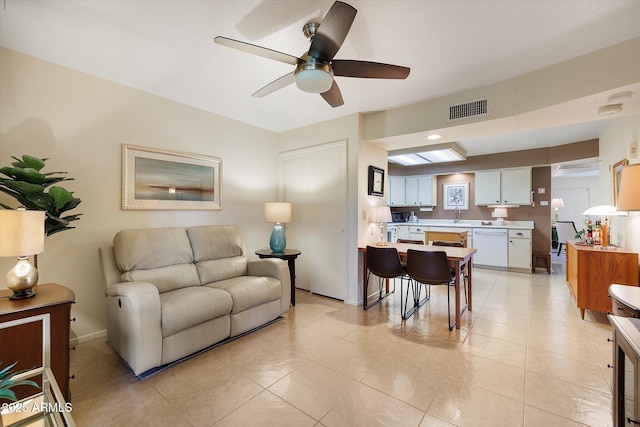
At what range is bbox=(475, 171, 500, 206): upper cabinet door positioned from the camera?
5.81m

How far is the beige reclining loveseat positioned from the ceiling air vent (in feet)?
8.26

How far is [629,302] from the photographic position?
1448mm

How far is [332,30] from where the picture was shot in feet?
4.94

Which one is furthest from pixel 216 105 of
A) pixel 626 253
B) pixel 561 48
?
pixel 626 253

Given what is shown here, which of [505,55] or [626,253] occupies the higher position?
[505,55]

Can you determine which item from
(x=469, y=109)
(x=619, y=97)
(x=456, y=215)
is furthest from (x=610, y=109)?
(x=456, y=215)

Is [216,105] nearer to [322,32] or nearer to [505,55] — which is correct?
[322,32]

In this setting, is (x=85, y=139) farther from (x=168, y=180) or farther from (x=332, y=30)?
(x=332, y=30)

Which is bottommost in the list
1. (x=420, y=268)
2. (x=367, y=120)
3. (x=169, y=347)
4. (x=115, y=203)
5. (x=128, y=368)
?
(x=128, y=368)

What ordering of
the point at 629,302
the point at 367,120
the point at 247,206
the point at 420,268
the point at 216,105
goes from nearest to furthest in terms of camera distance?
the point at 629,302 < the point at 420,268 < the point at 216,105 < the point at 367,120 < the point at 247,206

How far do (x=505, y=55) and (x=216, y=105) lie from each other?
3.00m

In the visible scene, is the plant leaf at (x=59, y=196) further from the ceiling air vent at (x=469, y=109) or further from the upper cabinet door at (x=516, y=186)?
the upper cabinet door at (x=516, y=186)

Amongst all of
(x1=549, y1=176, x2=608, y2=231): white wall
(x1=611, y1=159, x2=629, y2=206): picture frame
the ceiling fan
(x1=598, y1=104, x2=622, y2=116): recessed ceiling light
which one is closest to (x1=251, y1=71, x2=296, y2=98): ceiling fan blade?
the ceiling fan

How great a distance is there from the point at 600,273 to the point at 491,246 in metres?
2.72
